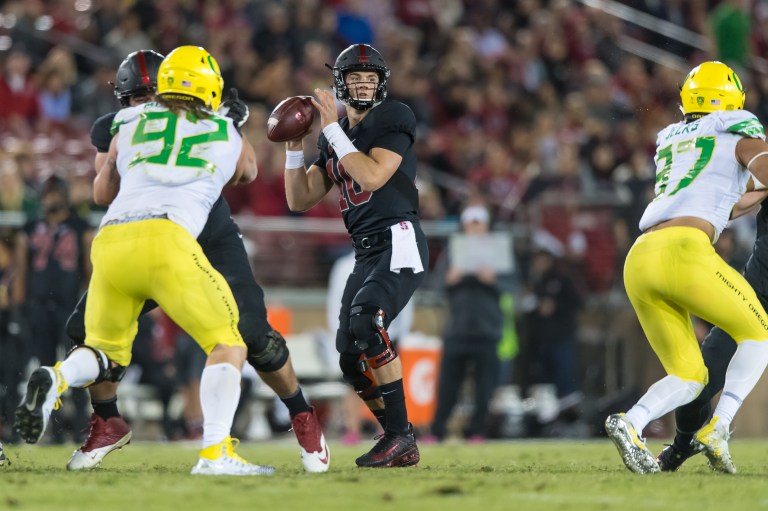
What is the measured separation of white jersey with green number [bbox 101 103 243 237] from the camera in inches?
246

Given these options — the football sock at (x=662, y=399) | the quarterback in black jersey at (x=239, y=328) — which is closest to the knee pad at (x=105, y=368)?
the quarterback in black jersey at (x=239, y=328)

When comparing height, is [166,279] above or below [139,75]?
below

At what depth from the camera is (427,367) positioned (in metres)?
12.9

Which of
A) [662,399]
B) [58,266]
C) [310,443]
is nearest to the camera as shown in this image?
[662,399]

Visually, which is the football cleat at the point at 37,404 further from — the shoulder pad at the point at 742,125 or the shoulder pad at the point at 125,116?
the shoulder pad at the point at 742,125

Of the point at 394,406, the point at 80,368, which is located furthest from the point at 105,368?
the point at 394,406

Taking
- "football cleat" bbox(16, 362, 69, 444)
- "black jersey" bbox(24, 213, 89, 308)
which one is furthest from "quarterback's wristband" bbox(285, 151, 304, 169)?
"black jersey" bbox(24, 213, 89, 308)

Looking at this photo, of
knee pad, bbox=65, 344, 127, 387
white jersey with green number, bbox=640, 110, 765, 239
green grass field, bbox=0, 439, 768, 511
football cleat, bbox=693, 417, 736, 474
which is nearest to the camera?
green grass field, bbox=0, 439, 768, 511

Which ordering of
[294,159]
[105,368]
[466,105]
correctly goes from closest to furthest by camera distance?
[105,368] < [294,159] < [466,105]

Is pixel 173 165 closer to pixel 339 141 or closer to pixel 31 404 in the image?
pixel 339 141

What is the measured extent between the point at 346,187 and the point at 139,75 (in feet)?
4.10

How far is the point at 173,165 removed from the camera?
633cm

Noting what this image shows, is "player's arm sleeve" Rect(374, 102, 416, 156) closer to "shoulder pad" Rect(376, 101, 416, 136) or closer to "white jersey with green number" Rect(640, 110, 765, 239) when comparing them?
"shoulder pad" Rect(376, 101, 416, 136)

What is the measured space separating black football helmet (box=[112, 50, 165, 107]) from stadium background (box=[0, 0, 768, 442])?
4.48 metres
